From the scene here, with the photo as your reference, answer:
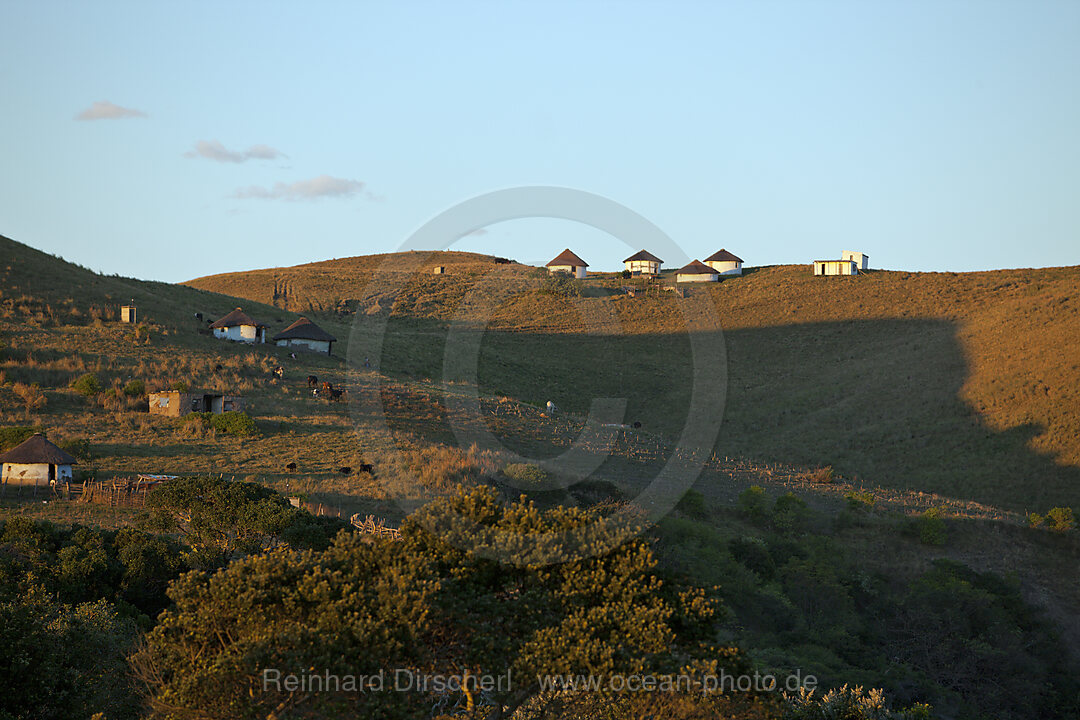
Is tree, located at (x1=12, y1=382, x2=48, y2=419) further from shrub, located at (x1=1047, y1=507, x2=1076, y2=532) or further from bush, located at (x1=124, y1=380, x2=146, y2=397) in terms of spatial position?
shrub, located at (x1=1047, y1=507, x2=1076, y2=532)

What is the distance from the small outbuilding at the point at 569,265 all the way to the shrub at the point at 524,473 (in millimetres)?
82183

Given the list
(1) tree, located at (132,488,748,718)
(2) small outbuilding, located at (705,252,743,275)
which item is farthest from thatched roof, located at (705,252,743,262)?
(1) tree, located at (132,488,748,718)

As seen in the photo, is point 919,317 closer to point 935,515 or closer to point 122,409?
point 935,515

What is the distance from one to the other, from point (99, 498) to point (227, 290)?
92.6 m

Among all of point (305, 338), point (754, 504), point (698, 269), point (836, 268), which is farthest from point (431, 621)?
point (836, 268)

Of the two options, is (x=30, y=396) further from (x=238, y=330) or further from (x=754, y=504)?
(x=754, y=504)

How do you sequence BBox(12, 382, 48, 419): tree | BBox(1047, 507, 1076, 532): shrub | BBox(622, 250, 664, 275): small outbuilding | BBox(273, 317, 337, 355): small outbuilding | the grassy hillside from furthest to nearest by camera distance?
BBox(622, 250, 664, 275): small outbuilding → BBox(273, 317, 337, 355): small outbuilding → the grassy hillside → BBox(12, 382, 48, 419): tree → BBox(1047, 507, 1076, 532): shrub

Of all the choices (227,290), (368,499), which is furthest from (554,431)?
(227,290)

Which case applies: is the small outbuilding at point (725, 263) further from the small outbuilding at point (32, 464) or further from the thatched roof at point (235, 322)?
the small outbuilding at point (32, 464)

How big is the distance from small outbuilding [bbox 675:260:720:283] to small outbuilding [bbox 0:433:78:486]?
302 ft

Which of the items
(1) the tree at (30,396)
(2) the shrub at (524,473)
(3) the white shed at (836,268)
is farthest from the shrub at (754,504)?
(3) the white shed at (836,268)

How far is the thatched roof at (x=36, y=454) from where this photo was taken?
Answer: 32312 mm

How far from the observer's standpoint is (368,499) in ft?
109

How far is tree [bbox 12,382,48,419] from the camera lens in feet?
142
